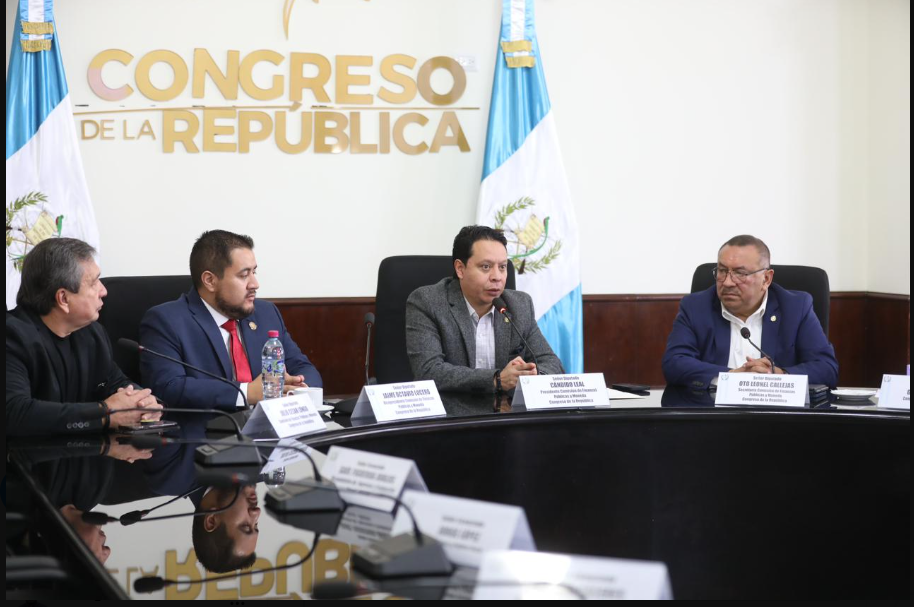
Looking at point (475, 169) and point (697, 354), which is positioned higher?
point (475, 169)

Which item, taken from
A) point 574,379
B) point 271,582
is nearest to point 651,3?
point 574,379

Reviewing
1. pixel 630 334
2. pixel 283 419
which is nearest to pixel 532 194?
pixel 630 334

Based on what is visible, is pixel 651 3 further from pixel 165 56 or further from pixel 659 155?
pixel 165 56

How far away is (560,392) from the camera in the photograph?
99.7 inches

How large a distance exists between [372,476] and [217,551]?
257 millimetres

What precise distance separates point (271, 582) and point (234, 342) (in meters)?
1.84

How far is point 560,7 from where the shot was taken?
4.59 metres

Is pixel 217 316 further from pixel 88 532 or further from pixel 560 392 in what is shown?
pixel 88 532

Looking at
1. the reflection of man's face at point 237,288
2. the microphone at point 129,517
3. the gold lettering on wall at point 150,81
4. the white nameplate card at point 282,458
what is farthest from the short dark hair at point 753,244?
the gold lettering on wall at point 150,81

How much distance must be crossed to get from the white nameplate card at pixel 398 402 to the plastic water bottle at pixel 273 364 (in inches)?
11.2

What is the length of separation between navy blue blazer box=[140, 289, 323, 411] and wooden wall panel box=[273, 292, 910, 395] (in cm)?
149

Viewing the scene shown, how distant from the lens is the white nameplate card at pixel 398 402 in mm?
2285

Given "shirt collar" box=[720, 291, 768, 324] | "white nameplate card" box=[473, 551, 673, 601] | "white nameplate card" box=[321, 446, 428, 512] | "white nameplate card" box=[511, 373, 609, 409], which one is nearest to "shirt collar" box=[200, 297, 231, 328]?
"white nameplate card" box=[511, 373, 609, 409]

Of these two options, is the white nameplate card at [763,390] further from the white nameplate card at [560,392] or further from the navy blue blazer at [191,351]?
the navy blue blazer at [191,351]
